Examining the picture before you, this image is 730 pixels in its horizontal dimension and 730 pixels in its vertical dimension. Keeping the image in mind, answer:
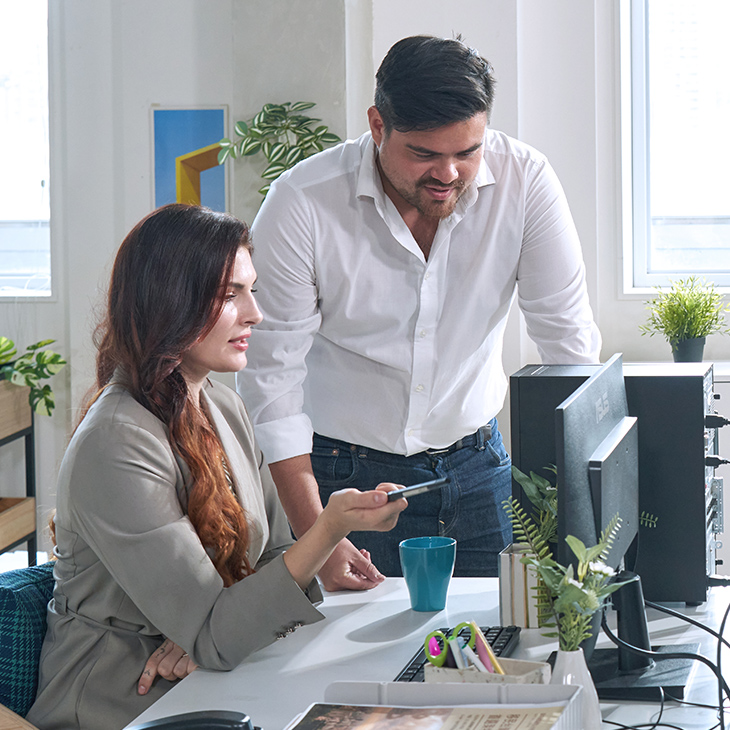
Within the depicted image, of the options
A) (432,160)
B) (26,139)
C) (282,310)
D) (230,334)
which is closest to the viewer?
(230,334)

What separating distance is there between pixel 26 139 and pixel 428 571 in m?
3.32

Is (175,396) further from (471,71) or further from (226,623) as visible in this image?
(471,71)

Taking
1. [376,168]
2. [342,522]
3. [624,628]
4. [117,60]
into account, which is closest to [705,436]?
[624,628]

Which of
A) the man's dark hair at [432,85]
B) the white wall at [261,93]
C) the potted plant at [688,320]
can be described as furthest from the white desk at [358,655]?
the white wall at [261,93]

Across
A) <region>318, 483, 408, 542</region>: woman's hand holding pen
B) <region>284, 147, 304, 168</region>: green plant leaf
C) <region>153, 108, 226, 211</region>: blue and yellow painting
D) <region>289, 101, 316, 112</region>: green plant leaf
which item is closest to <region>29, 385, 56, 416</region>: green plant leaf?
<region>153, 108, 226, 211</region>: blue and yellow painting

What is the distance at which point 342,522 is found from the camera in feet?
4.38

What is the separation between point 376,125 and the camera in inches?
71.4

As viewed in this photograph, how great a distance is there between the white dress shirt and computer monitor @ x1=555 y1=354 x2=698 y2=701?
2.12 ft

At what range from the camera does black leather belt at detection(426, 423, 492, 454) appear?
2002mm

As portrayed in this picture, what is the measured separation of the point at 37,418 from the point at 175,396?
2.88 metres

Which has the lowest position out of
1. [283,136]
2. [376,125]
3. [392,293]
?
[392,293]

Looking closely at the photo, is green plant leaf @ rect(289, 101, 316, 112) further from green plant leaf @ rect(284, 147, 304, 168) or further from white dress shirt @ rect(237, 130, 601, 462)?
white dress shirt @ rect(237, 130, 601, 462)

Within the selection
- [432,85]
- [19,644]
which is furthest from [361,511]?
[432,85]

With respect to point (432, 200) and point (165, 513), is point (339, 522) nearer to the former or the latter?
point (165, 513)
